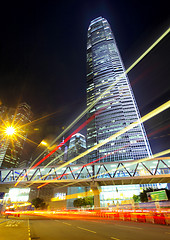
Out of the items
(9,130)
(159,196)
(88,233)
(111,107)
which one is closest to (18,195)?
(9,130)

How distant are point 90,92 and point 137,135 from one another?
8296 centimetres

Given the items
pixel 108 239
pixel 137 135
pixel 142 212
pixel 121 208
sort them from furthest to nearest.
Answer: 1. pixel 137 135
2. pixel 121 208
3. pixel 142 212
4. pixel 108 239

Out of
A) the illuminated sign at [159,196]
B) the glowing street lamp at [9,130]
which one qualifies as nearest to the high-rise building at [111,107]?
the illuminated sign at [159,196]

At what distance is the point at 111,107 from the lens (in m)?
142

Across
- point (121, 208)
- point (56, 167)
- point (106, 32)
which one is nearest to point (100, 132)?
point (56, 167)

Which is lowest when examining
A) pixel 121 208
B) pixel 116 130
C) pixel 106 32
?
pixel 121 208

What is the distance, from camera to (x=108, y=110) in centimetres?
14225

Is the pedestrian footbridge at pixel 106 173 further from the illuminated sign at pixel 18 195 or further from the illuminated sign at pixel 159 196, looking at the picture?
the illuminated sign at pixel 18 195

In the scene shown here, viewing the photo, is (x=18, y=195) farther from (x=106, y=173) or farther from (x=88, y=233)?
(x=88, y=233)

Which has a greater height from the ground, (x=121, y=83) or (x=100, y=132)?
(x=121, y=83)

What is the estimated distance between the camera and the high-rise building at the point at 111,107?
378 feet

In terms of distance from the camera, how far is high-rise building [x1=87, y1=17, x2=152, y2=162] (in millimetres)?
115188

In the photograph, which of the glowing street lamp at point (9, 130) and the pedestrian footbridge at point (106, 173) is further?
the pedestrian footbridge at point (106, 173)

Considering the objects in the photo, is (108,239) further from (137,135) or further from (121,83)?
(121,83)
